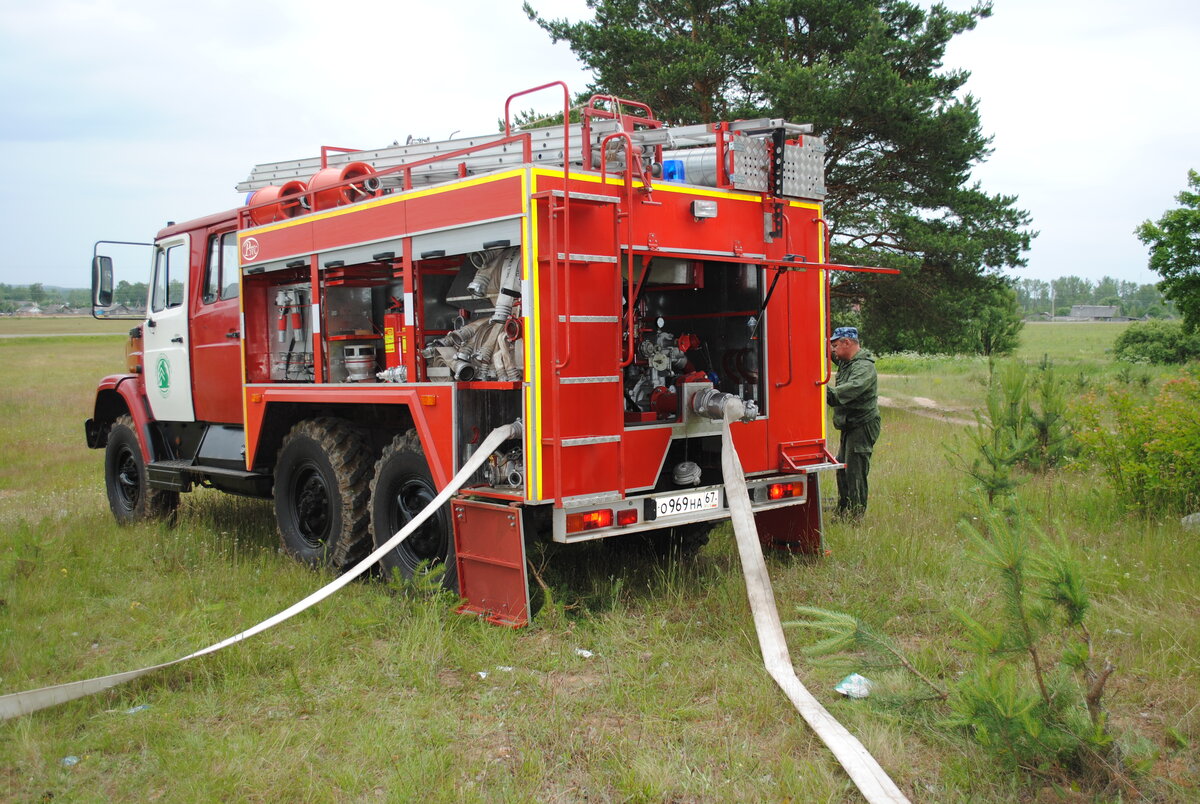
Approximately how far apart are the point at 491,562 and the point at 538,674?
896 mm

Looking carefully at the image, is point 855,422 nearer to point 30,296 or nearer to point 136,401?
point 136,401

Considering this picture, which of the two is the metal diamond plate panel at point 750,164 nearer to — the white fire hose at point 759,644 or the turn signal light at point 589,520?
the white fire hose at point 759,644

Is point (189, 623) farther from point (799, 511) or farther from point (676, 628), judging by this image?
point (799, 511)

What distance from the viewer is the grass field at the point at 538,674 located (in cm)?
389

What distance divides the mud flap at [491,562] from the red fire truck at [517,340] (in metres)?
0.02

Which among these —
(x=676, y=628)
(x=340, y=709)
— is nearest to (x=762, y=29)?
(x=676, y=628)

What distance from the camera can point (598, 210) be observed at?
5.58 m

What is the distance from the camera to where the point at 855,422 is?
8133 millimetres

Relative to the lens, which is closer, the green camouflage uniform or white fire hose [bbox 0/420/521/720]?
white fire hose [bbox 0/420/521/720]

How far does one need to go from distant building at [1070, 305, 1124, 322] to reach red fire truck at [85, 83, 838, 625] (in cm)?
13709

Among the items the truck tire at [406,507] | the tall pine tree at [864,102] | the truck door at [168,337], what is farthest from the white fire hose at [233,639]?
the tall pine tree at [864,102]

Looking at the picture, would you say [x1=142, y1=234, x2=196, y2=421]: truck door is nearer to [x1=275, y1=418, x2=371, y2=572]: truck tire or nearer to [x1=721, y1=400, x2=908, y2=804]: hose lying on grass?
[x1=275, y1=418, x2=371, y2=572]: truck tire

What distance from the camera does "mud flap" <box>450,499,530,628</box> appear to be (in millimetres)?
5578

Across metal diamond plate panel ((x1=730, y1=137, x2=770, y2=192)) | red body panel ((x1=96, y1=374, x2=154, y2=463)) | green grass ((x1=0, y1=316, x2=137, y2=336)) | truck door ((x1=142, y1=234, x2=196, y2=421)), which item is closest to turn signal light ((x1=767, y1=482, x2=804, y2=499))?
metal diamond plate panel ((x1=730, y1=137, x2=770, y2=192))
